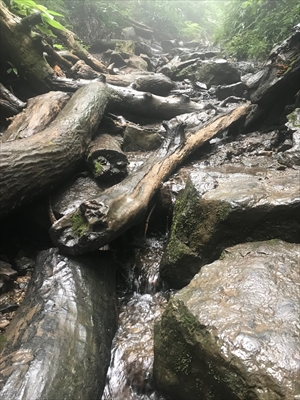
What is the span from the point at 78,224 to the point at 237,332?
1982 millimetres

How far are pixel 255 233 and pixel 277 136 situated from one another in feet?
11.4

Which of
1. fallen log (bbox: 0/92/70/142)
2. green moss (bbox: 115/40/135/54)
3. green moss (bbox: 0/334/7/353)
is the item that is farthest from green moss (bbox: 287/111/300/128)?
green moss (bbox: 115/40/135/54)

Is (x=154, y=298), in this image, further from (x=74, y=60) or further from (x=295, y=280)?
(x=74, y=60)

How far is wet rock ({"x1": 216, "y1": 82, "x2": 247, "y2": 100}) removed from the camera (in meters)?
8.03

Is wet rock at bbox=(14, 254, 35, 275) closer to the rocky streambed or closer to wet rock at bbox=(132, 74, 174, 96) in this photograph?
the rocky streambed

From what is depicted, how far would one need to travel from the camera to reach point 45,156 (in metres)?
3.81

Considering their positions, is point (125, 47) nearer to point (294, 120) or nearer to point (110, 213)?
point (294, 120)

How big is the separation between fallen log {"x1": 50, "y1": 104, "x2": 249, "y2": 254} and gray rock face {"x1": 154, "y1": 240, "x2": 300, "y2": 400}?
1.15m

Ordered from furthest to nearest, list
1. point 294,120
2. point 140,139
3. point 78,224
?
point 140,139 < point 294,120 < point 78,224

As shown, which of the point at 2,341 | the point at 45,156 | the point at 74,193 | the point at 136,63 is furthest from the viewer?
the point at 136,63

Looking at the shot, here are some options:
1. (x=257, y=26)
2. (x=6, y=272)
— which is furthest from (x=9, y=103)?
(x=257, y=26)

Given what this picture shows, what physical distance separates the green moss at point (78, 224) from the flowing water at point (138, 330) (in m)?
0.99

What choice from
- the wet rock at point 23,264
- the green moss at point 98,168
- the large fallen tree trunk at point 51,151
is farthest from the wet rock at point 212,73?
the wet rock at point 23,264

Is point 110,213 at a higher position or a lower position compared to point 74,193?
lower
